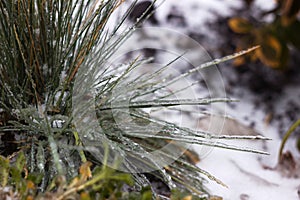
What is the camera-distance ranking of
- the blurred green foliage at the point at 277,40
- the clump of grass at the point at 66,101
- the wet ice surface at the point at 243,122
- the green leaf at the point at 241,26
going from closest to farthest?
the clump of grass at the point at 66,101 < the wet ice surface at the point at 243,122 < the blurred green foliage at the point at 277,40 < the green leaf at the point at 241,26

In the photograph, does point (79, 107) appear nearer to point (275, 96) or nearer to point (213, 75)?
point (213, 75)

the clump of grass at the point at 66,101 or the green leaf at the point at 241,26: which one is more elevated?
the green leaf at the point at 241,26

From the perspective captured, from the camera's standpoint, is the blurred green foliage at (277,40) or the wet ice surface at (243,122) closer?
the wet ice surface at (243,122)

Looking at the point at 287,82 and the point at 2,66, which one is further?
the point at 287,82

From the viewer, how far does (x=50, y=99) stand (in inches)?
49.3

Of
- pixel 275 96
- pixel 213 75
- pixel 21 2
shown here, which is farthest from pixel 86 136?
pixel 275 96

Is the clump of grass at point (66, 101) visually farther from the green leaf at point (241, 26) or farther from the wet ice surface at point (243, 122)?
the green leaf at point (241, 26)

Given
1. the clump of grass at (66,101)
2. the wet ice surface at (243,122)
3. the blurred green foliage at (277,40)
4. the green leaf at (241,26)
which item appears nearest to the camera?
the clump of grass at (66,101)

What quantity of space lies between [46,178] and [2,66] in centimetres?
33

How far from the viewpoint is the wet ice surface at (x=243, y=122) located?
162 cm

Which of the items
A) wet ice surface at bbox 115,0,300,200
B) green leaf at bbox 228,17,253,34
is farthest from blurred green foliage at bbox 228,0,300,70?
wet ice surface at bbox 115,0,300,200

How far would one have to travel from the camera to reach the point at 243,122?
201cm

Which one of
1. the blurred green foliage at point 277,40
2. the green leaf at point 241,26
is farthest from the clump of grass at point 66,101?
the green leaf at point 241,26

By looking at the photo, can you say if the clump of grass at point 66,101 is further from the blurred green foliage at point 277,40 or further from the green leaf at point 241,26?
the green leaf at point 241,26
